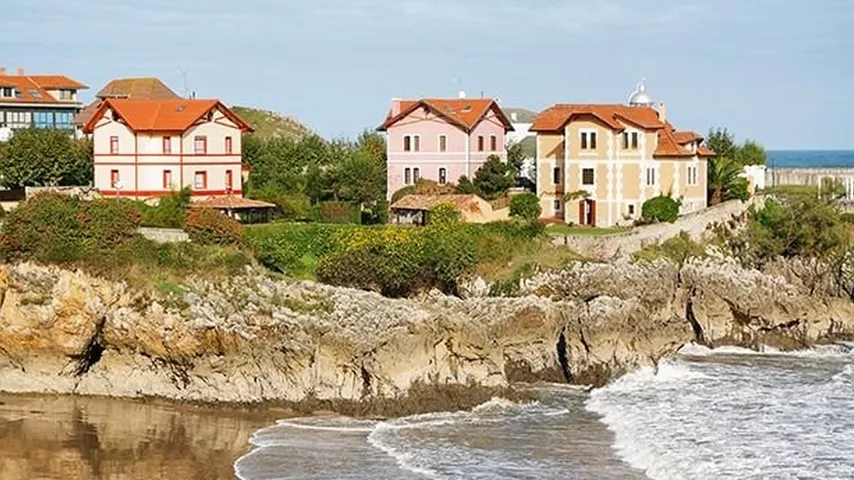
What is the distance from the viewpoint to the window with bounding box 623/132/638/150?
4956 centimetres

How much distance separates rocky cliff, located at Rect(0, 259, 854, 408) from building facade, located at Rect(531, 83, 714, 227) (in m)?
12.7

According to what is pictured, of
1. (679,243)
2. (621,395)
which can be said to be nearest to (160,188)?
(679,243)

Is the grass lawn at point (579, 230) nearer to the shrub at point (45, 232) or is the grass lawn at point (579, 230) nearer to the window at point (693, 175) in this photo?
the window at point (693, 175)

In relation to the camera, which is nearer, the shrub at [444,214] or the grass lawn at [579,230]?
the shrub at [444,214]

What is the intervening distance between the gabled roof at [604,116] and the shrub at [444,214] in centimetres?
668

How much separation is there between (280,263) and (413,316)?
923cm

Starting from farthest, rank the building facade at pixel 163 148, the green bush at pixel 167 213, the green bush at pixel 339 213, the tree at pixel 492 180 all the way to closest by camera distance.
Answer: the tree at pixel 492 180, the building facade at pixel 163 148, the green bush at pixel 339 213, the green bush at pixel 167 213

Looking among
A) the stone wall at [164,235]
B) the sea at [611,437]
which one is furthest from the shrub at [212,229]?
the sea at [611,437]

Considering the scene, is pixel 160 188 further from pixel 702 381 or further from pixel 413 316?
pixel 702 381

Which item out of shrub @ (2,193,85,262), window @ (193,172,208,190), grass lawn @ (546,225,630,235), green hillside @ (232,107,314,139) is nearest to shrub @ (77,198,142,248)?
shrub @ (2,193,85,262)

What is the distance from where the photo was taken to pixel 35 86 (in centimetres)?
7206

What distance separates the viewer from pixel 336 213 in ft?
160

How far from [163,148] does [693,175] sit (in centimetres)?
2094

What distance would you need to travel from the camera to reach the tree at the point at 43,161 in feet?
166
